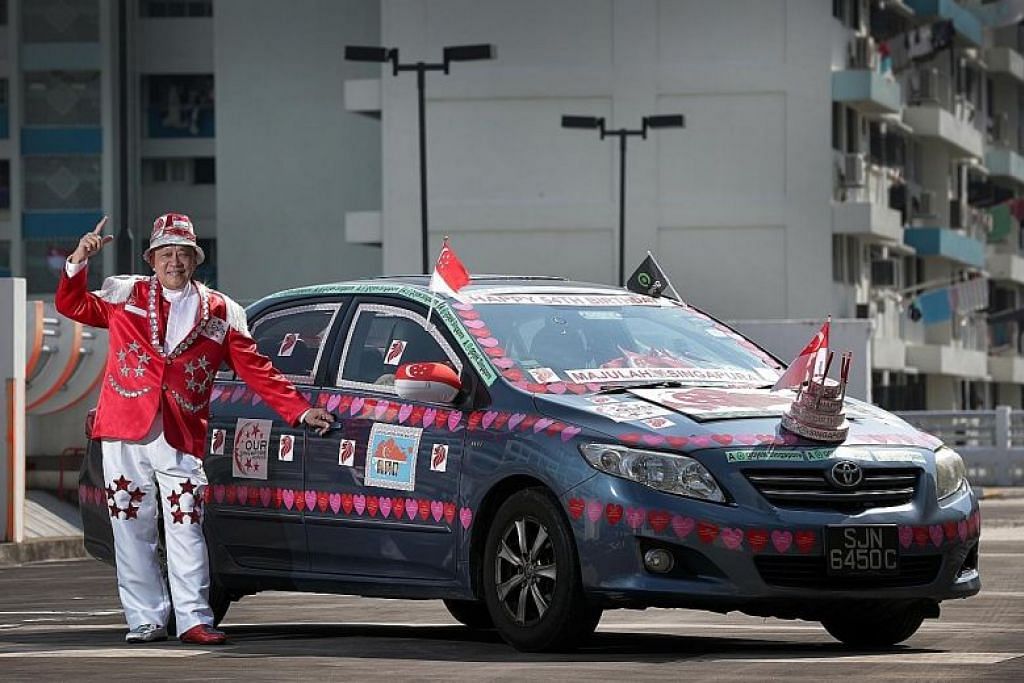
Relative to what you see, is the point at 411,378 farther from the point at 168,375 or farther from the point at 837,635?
the point at 837,635

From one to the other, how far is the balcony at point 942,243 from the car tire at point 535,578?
6877 centimetres

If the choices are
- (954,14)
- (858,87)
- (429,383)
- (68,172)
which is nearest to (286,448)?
(429,383)

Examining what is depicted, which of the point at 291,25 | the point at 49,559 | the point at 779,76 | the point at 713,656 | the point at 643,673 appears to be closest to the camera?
the point at 643,673

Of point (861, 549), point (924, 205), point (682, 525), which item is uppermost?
point (924, 205)

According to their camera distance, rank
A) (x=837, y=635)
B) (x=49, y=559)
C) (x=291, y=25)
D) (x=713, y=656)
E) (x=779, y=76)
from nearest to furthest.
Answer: (x=713, y=656) → (x=837, y=635) → (x=49, y=559) → (x=779, y=76) → (x=291, y=25)

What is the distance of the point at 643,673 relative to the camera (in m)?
10.4

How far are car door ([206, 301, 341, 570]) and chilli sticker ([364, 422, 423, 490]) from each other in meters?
0.49

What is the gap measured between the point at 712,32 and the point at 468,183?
760 cm

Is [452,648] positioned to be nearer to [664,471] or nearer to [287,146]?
[664,471]

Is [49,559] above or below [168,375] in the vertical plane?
below

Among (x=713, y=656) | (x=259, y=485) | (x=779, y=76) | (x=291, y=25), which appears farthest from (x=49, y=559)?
(x=291, y=25)

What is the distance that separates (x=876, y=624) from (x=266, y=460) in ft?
9.56

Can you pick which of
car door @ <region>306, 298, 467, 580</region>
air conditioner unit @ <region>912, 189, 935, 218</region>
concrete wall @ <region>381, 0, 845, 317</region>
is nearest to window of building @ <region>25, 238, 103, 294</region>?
concrete wall @ <region>381, 0, 845, 317</region>

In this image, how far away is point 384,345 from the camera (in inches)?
500
